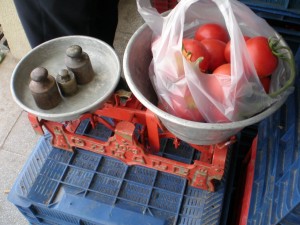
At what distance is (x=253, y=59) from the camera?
2.48ft

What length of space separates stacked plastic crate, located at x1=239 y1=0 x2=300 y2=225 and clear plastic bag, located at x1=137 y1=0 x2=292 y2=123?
6.1 inches

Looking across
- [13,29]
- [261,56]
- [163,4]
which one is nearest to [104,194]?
[261,56]

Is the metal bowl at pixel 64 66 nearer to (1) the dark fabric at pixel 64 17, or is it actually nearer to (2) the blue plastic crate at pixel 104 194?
(1) the dark fabric at pixel 64 17

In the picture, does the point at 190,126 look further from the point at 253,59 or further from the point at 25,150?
the point at 25,150

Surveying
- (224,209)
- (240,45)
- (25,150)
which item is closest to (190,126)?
(240,45)

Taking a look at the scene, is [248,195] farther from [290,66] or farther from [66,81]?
[66,81]

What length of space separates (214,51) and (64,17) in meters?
0.63

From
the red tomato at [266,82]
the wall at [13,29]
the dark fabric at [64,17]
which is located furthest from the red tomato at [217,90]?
the wall at [13,29]

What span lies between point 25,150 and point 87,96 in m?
0.89

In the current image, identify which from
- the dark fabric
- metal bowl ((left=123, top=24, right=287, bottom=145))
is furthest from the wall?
metal bowl ((left=123, top=24, right=287, bottom=145))

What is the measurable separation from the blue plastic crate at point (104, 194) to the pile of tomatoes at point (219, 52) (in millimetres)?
438

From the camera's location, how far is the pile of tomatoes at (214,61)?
754mm

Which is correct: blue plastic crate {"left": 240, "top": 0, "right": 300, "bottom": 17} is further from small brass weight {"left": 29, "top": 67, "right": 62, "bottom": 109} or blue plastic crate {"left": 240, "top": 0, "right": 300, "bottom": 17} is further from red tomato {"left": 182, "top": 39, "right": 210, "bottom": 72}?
small brass weight {"left": 29, "top": 67, "right": 62, "bottom": 109}

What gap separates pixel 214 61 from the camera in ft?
2.74
